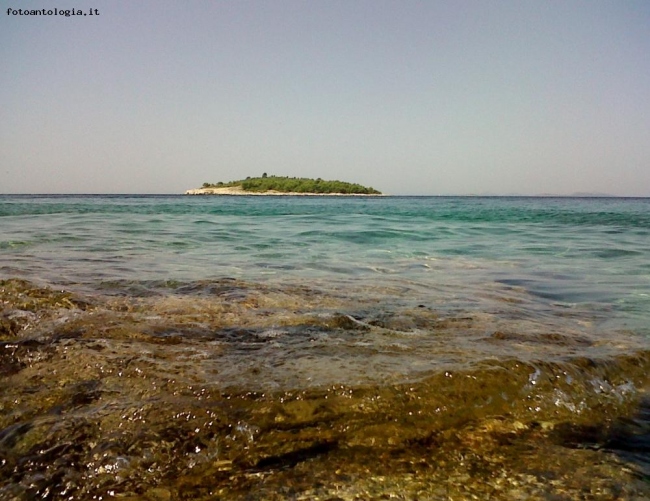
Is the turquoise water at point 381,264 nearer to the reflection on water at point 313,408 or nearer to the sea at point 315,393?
the sea at point 315,393

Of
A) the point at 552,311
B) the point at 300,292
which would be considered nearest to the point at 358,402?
the point at 300,292

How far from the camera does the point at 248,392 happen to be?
2223 mm

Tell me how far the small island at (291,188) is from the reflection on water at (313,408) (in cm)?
10541

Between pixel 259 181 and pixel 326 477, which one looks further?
pixel 259 181

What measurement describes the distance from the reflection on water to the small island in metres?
105

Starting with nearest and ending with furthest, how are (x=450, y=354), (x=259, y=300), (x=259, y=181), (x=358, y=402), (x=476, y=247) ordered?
(x=358, y=402)
(x=450, y=354)
(x=259, y=300)
(x=476, y=247)
(x=259, y=181)

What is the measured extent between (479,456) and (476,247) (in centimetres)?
873

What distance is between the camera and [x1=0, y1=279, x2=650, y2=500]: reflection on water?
170 cm

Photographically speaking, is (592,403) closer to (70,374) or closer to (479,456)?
(479,456)

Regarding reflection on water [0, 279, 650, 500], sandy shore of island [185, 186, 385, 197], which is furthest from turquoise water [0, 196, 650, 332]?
sandy shore of island [185, 186, 385, 197]

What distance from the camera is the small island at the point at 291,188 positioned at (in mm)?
109000

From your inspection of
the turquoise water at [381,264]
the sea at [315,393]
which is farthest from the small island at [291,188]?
the sea at [315,393]

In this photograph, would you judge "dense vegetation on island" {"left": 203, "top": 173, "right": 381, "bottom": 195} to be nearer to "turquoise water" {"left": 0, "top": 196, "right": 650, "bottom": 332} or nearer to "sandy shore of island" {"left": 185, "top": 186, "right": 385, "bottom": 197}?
"sandy shore of island" {"left": 185, "top": 186, "right": 385, "bottom": 197}

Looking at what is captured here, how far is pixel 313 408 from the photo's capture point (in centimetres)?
214
